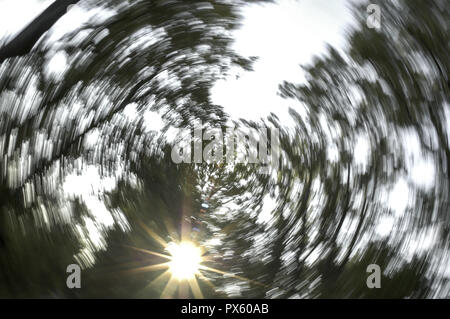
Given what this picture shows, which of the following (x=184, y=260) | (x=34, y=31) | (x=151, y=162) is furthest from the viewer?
(x=151, y=162)

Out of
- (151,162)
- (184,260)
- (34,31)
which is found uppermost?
(151,162)

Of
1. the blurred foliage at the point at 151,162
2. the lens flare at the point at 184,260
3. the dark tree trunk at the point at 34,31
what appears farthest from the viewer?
the lens flare at the point at 184,260

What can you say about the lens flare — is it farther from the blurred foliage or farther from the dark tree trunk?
the dark tree trunk

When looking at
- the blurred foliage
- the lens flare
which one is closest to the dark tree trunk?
the blurred foliage

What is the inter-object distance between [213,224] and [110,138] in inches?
47.2

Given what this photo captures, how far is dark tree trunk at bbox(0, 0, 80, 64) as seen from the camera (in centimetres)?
132

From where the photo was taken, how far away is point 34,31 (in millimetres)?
1384

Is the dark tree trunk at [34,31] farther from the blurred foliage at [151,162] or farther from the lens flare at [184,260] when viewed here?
the lens flare at [184,260]

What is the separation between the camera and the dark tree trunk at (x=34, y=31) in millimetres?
1319

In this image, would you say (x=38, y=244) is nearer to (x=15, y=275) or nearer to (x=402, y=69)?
(x=15, y=275)

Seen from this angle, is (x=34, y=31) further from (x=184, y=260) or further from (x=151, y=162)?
(x=184, y=260)

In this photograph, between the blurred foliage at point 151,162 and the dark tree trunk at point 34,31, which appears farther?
the blurred foliage at point 151,162

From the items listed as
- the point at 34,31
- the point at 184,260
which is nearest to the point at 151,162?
the point at 184,260

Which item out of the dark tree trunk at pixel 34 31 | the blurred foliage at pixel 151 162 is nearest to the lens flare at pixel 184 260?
the blurred foliage at pixel 151 162
